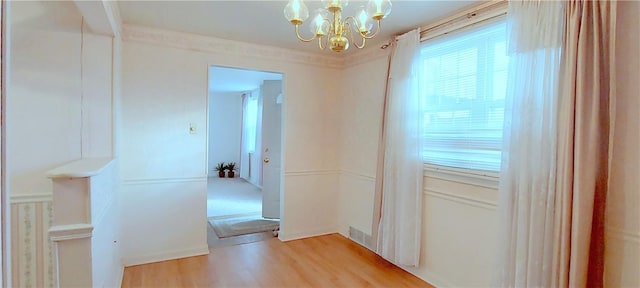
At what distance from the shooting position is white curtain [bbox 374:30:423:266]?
2852 mm

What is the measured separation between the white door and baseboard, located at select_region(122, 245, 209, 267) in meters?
1.39

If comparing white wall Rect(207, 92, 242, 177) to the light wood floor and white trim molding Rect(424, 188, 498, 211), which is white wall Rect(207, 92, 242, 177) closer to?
the light wood floor

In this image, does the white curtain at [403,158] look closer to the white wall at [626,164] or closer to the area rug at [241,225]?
the white wall at [626,164]

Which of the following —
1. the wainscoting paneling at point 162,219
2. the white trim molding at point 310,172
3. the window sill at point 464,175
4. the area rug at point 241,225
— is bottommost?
the area rug at point 241,225

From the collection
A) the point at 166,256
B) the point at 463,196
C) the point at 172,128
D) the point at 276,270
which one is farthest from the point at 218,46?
the point at 463,196

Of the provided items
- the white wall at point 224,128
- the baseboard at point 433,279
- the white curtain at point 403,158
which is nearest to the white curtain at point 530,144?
the baseboard at point 433,279

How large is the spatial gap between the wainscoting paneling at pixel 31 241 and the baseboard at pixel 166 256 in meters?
0.67

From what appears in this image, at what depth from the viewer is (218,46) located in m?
3.38

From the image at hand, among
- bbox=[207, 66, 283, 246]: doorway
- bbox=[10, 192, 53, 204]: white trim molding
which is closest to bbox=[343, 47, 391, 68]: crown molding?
bbox=[207, 66, 283, 246]: doorway

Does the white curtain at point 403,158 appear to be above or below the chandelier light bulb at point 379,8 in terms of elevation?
below

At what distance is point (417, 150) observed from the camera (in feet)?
9.32

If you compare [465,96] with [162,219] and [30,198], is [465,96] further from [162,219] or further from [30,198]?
[30,198]

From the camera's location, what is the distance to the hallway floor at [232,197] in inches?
203

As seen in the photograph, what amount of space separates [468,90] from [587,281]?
1.38 metres
